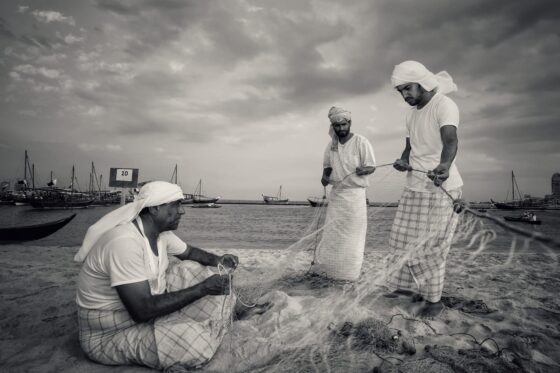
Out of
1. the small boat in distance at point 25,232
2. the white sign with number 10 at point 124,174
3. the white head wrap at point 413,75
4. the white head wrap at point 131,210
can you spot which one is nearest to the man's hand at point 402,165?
the white head wrap at point 413,75

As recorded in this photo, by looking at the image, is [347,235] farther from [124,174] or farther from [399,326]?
[124,174]

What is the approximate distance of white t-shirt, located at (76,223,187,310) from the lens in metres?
1.96

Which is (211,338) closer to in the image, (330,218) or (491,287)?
(330,218)

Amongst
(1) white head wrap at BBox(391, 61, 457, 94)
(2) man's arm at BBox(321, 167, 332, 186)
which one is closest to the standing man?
(2) man's arm at BBox(321, 167, 332, 186)

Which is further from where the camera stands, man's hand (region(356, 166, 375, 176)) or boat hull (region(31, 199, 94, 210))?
boat hull (region(31, 199, 94, 210))

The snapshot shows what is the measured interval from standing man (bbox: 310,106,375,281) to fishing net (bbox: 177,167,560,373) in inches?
10.3

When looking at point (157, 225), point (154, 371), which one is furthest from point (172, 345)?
point (157, 225)

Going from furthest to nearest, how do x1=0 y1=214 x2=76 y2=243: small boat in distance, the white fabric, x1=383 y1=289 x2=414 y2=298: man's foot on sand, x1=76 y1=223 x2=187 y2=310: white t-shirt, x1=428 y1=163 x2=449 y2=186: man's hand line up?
x1=0 y1=214 x2=76 y2=243: small boat in distance, the white fabric, x1=383 y1=289 x2=414 y2=298: man's foot on sand, x1=428 y1=163 x2=449 y2=186: man's hand, x1=76 y1=223 x2=187 y2=310: white t-shirt

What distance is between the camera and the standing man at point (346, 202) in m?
4.14

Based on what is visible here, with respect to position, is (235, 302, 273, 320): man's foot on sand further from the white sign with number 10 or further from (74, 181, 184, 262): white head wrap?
the white sign with number 10

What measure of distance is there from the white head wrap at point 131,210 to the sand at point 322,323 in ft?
2.78

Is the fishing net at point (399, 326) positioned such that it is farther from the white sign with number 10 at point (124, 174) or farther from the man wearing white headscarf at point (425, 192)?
the white sign with number 10 at point (124, 174)

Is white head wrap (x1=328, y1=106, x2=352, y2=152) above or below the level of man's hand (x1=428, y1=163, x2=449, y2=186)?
above

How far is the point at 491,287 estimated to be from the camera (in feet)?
13.1
